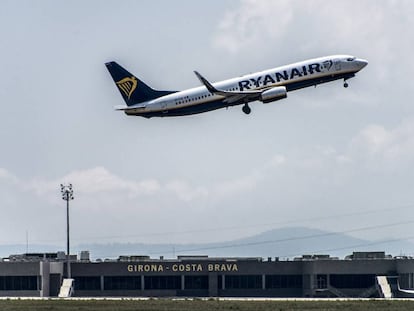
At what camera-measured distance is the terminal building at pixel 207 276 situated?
17775 centimetres

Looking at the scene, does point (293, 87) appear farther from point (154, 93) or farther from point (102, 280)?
point (102, 280)

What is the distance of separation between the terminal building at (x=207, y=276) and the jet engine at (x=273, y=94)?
3496 cm

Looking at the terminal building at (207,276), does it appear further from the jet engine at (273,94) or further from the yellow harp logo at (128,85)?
the jet engine at (273,94)

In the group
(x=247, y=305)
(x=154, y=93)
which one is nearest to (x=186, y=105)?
(x=154, y=93)

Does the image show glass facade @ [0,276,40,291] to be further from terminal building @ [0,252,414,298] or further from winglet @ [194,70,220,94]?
winglet @ [194,70,220,94]

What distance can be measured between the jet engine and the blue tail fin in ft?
41.0

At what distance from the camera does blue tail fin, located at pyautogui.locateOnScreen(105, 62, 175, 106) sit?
158750 millimetres

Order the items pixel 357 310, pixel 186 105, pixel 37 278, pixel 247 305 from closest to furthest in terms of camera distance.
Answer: pixel 357 310 < pixel 247 305 < pixel 186 105 < pixel 37 278

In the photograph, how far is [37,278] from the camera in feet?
589

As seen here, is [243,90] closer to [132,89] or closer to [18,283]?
[132,89]

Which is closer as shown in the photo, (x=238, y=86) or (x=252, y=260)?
(x=238, y=86)

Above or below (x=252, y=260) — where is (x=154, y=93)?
above

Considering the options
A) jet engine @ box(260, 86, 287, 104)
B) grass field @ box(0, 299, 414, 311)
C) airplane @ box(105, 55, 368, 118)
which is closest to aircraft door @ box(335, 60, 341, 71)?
airplane @ box(105, 55, 368, 118)

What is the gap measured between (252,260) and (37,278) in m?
32.5
